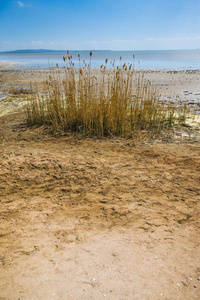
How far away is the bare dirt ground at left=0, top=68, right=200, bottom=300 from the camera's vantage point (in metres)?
1.64

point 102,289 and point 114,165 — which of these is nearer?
point 102,289

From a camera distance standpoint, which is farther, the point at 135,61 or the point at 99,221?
the point at 135,61

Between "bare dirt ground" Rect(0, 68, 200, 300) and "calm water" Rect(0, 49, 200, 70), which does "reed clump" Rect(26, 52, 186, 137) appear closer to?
"bare dirt ground" Rect(0, 68, 200, 300)

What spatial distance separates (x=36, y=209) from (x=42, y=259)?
697 millimetres

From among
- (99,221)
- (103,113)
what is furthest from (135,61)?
(99,221)

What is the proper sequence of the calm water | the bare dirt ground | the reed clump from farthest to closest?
the calm water < the reed clump < the bare dirt ground

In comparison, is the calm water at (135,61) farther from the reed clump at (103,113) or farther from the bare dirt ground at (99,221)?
the bare dirt ground at (99,221)

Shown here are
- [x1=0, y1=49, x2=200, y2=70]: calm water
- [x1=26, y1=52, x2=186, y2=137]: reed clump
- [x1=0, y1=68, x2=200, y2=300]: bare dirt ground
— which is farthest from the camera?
[x1=0, y1=49, x2=200, y2=70]: calm water

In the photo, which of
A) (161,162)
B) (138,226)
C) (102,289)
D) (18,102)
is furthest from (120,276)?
(18,102)

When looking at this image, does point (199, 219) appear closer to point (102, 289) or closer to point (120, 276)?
point (120, 276)

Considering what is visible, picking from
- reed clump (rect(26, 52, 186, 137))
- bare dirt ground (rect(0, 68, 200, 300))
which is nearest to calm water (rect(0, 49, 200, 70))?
reed clump (rect(26, 52, 186, 137))

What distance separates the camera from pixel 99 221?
7.51 feet

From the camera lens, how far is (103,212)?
94.9 inches

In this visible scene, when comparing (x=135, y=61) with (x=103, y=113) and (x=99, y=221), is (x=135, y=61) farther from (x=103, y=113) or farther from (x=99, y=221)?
(x=99, y=221)
